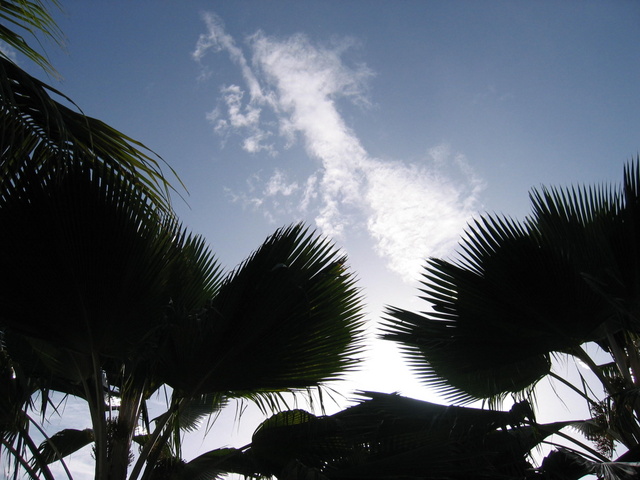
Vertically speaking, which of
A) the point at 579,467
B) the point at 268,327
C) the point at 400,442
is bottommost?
the point at 579,467

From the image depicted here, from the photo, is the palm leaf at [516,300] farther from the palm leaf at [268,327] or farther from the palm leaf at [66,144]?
the palm leaf at [66,144]

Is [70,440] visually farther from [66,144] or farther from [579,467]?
[579,467]

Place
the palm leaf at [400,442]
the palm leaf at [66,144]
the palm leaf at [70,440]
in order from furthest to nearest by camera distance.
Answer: the palm leaf at [70,440] → the palm leaf at [400,442] → the palm leaf at [66,144]

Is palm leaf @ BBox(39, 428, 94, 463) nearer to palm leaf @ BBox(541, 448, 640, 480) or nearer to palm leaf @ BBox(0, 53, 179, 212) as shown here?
palm leaf @ BBox(0, 53, 179, 212)

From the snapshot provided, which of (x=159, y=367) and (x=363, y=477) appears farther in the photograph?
(x=159, y=367)

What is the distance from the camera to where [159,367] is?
3.36 metres

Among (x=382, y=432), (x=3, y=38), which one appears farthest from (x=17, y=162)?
(x=382, y=432)

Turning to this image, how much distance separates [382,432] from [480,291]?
1.32 m

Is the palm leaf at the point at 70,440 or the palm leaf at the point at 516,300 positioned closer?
the palm leaf at the point at 516,300

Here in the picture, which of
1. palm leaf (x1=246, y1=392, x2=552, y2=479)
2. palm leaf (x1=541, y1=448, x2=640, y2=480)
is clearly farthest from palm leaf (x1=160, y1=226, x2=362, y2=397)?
palm leaf (x1=541, y1=448, x2=640, y2=480)

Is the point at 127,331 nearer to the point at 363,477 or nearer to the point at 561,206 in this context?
the point at 363,477

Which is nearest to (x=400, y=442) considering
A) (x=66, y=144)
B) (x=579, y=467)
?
(x=579, y=467)

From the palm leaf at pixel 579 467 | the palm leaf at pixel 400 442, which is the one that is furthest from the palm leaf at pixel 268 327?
the palm leaf at pixel 579 467

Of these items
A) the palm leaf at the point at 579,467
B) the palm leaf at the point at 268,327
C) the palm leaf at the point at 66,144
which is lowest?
the palm leaf at the point at 579,467
